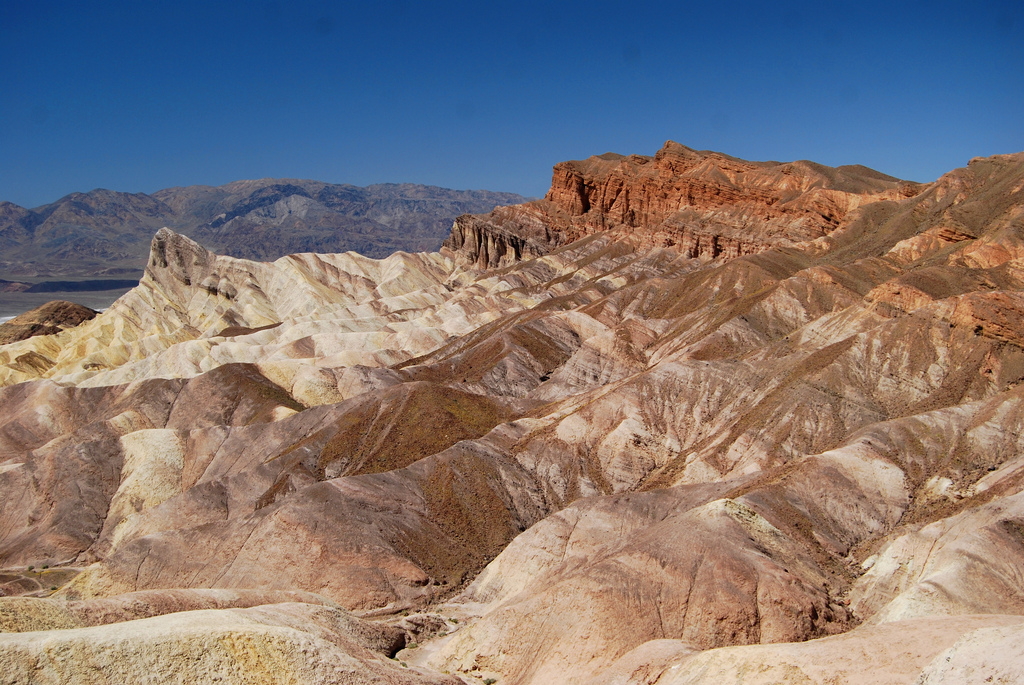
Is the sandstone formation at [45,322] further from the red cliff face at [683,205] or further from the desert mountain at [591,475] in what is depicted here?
the red cliff face at [683,205]

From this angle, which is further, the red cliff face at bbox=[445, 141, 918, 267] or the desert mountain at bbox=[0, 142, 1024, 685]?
the red cliff face at bbox=[445, 141, 918, 267]

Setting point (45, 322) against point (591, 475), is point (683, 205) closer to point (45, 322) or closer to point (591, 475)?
point (591, 475)

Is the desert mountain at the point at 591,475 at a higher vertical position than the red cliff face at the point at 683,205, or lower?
lower

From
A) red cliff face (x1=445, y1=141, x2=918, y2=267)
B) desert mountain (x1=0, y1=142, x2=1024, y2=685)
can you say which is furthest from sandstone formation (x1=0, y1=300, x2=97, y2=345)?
red cliff face (x1=445, y1=141, x2=918, y2=267)

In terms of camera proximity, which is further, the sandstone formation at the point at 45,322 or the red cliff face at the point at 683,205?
the sandstone formation at the point at 45,322

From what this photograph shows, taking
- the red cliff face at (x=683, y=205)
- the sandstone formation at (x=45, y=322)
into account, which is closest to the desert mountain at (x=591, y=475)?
the red cliff face at (x=683, y=205)

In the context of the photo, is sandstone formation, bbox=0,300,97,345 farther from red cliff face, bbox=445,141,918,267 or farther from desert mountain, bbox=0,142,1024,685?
red cliff face, bbox=445,141,918,267

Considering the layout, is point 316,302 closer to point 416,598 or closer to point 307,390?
point 307,390
